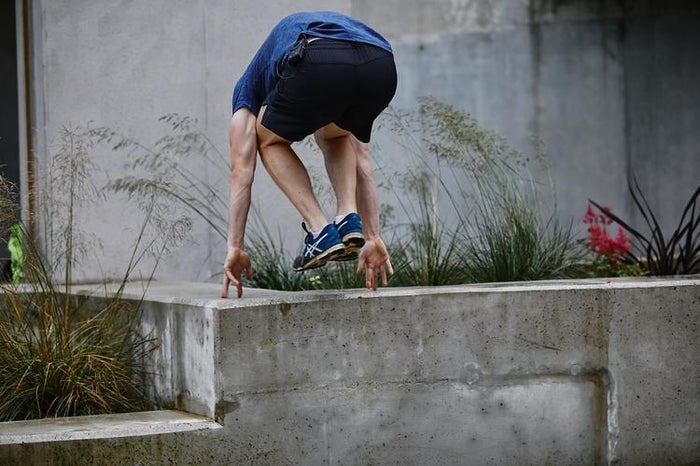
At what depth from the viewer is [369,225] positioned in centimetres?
480

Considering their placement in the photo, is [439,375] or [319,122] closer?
[319,122]

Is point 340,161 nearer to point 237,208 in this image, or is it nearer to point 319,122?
point 319,122

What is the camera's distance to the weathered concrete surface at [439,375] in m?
4.41

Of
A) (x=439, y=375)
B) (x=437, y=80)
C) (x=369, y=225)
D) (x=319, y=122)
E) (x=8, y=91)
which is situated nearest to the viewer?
(x=319, y=122)

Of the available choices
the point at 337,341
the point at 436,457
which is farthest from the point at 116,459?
the point at 436,457

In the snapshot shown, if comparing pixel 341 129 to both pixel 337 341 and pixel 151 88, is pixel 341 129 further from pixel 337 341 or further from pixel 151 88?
pixel 151 88

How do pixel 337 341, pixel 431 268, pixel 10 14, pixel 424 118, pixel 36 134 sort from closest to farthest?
pixel 337 341 < pixel 431 268 < pixel 36 134 < pixel 424 118 < pixel 10 14

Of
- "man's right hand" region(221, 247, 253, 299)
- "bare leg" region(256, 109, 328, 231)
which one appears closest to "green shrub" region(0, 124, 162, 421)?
"man's right hand" region(221, 247, 253, 299)

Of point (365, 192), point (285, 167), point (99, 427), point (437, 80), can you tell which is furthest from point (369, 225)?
point (437, 80)

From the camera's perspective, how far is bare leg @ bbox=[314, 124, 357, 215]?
4.60 m

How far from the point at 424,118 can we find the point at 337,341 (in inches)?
156

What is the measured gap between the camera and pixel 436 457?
463cm

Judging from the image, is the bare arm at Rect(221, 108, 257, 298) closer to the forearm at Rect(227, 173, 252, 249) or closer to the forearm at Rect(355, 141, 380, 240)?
the forearm at Rect(227, 173, 252, 249)

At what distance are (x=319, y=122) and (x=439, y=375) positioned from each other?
3.49 ft
